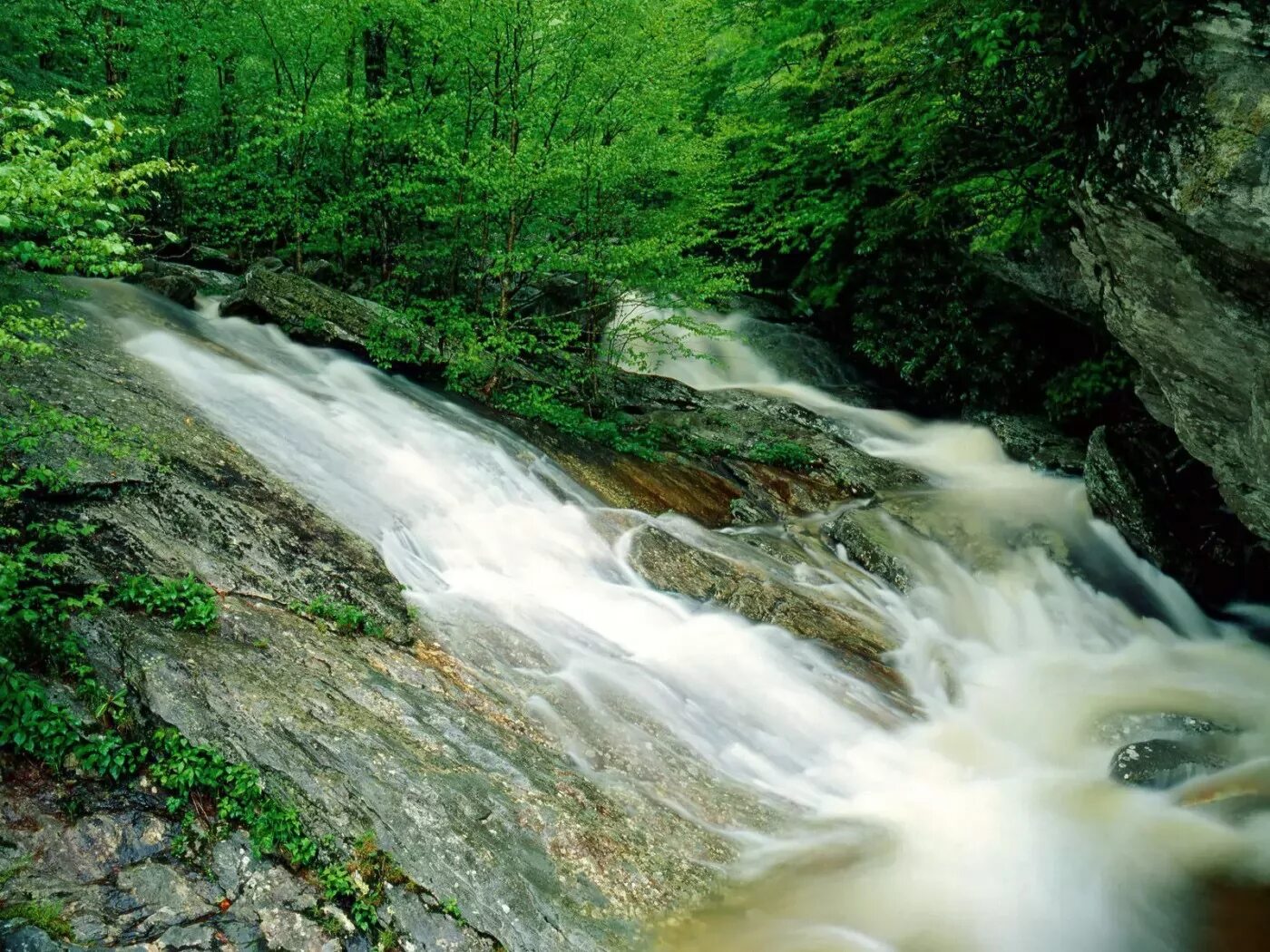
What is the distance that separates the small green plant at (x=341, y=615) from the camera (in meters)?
5.72

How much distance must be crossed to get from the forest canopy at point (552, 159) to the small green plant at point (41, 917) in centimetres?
723

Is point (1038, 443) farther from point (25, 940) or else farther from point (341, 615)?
point (25, 940)

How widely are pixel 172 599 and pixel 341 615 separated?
45.1 inches

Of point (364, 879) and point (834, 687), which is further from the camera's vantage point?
point (834, 687)

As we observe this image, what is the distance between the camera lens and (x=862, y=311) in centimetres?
1700

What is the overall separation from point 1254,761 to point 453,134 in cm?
1240

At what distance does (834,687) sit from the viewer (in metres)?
7.49

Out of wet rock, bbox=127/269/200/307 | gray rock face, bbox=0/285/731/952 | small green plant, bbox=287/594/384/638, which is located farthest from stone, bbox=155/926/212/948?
wet rock, bbox=127/269/200/307

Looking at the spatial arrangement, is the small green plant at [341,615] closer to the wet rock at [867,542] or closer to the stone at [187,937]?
the stone at [187,937]

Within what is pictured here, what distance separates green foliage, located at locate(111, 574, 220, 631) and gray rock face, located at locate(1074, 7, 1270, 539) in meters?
7.00

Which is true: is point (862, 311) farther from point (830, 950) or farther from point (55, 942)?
point (55, 942)

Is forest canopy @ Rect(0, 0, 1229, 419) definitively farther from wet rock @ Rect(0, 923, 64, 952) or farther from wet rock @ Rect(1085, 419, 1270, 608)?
wet rock @ Rect(0, 923, 64, 952)

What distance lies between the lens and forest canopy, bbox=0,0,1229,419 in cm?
1054

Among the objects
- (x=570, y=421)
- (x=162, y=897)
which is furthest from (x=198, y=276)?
(x=162, y=897)
